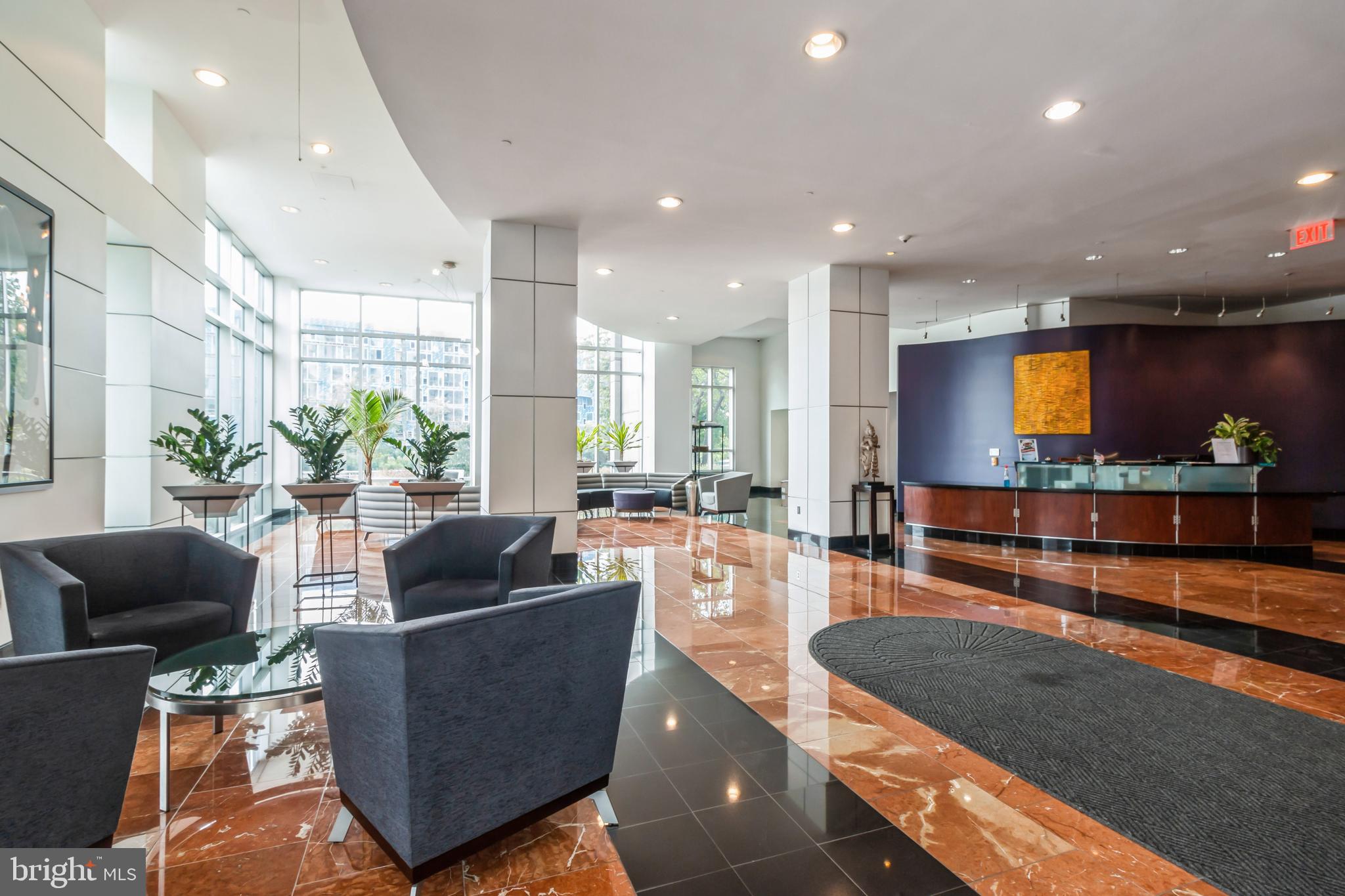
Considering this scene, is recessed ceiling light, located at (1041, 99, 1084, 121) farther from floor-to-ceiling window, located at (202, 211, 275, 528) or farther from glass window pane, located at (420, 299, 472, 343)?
glass window pane, located at (420, 299, 472, 343)

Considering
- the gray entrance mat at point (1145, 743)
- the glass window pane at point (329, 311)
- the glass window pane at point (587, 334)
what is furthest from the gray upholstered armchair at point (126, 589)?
the glass window pane at point (587, 334)

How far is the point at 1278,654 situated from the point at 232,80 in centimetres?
895

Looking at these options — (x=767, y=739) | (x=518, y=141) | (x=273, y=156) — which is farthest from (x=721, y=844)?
(x=273, y=156)

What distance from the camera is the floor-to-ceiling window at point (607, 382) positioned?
15.4 m

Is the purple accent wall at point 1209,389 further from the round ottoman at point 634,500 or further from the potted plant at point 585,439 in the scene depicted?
the potted plant at point 585,439

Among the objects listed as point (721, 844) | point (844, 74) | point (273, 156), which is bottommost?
Answer: point (721, 844)

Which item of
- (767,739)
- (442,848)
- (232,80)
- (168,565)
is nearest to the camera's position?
(442,848)

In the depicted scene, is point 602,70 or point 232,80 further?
point 232,80

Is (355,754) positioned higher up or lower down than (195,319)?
lower down

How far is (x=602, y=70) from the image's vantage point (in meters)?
3.97

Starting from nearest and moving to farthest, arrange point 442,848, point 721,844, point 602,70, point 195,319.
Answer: point 442,848, point 721,844, point 602,70, point 195,319

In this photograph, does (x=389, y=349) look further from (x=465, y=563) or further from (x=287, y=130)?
(x=465, y=563)

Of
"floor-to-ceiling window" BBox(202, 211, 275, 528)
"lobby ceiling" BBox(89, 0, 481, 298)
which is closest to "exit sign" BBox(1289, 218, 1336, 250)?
"lobby ceiling" BBox(89, 0, 481, 298)

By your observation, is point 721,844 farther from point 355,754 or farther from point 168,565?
point 168,565
